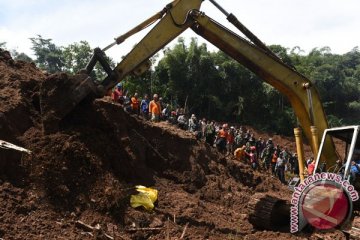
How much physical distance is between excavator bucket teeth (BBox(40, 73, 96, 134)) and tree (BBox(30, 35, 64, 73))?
4984cm

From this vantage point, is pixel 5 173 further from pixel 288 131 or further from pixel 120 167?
pixel 288 131

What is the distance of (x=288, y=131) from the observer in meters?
37.8

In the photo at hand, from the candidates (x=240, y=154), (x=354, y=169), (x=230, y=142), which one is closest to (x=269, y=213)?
(x=354, y=169)

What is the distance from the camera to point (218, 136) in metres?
18.4

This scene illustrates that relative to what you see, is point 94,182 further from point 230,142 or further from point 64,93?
point 230,142

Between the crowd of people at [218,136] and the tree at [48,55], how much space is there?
4012cm

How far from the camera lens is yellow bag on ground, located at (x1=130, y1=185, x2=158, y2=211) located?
9.12 metres

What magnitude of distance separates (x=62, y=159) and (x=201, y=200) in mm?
4109

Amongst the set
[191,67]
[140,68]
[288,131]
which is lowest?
[140,68]

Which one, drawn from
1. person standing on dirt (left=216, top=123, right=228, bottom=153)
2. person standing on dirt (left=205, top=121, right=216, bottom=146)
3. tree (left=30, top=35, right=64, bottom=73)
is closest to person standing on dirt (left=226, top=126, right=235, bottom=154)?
person standing on dirt (left=216, top=123, right=228, bottom=153)

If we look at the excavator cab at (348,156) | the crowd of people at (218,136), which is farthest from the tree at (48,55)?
the excavator cab at (348,156)

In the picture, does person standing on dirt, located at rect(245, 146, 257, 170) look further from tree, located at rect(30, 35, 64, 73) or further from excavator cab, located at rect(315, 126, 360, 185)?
tree, located at rect(30, 35, 64, 73)

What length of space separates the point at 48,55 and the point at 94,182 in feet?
171

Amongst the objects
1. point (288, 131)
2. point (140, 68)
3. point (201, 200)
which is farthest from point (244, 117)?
point (140, 68)
